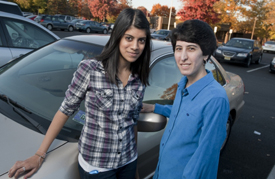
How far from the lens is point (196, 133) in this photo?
4.08 ft

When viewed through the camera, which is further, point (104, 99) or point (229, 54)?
point (229, 54)

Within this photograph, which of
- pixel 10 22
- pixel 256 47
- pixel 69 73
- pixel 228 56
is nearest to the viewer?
pixel 69 73

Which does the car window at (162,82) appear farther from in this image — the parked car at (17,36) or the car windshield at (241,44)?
the car windshield at (241,44)

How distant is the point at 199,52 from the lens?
1304 mm

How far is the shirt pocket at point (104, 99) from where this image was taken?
52.1 inches

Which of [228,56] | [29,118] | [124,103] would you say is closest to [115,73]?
[124,103]

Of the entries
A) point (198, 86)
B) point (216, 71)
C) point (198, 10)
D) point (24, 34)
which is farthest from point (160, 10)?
point (198, 86)

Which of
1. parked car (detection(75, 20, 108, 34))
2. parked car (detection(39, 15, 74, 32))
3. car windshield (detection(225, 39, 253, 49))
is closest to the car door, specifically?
car windshield (detection(225, 39, 253, 49))

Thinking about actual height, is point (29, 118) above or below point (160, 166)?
above

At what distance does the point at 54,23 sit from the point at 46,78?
25300 mm

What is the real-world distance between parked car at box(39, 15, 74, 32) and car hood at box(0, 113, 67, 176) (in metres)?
25.5

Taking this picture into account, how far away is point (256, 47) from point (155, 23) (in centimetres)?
3494

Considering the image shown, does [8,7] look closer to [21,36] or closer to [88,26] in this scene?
[21,36]

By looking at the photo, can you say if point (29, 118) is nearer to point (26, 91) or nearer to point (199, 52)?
point (26, 91)
